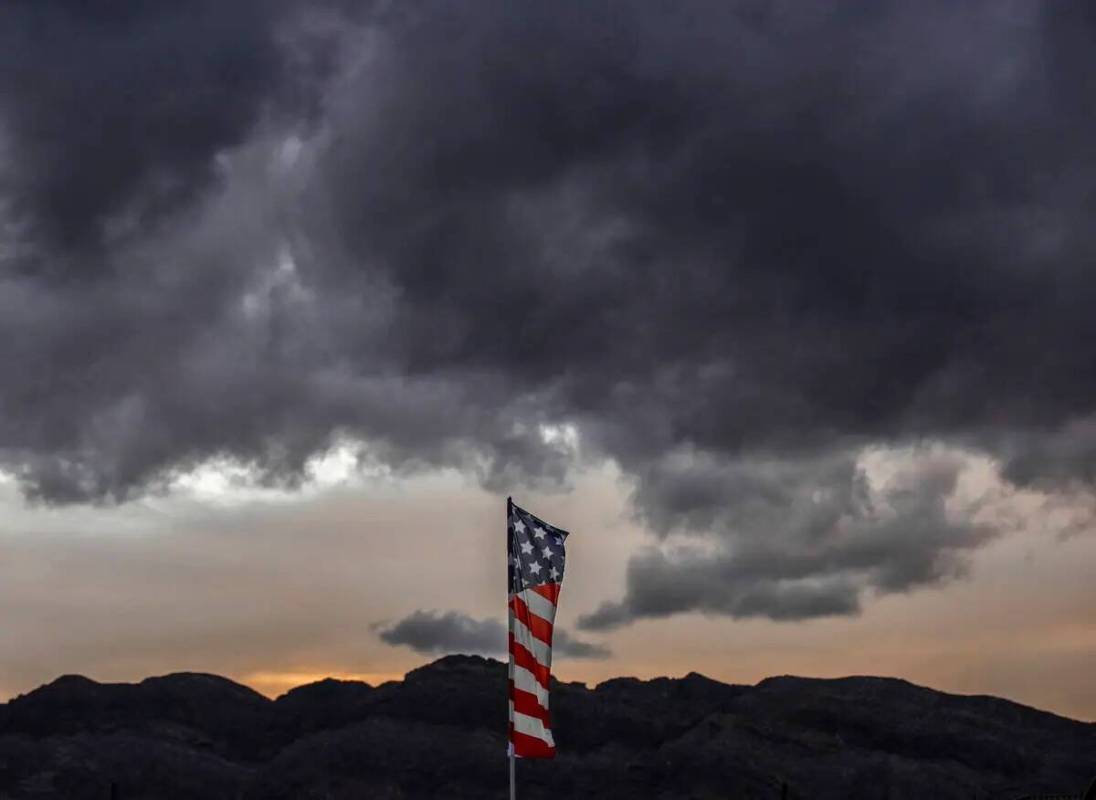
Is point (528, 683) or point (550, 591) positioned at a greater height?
point (550, 591)

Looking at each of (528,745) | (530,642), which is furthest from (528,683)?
(528,745)

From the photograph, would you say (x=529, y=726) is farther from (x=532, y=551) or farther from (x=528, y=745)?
(x=532, y=551)

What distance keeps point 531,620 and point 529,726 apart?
2.16 meters

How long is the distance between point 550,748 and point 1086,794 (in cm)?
1052

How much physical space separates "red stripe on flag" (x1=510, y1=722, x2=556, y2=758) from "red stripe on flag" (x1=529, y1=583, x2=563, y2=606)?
273 centimetres

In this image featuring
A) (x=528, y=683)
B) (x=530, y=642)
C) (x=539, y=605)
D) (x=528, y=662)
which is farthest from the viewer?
(x=539, y=605)

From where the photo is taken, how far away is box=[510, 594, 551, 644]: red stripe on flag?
30.8m

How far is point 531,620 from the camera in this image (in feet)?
102

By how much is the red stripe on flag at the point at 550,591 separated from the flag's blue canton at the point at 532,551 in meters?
0.09

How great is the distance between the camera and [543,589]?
31453mm

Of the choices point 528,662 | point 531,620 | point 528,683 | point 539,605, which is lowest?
point 528,683

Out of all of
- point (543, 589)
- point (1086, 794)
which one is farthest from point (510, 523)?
point (1086, 794)

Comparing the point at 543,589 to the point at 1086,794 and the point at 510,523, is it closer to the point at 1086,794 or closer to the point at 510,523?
the point at 510,523

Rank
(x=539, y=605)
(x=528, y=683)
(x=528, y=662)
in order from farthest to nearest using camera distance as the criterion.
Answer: (x=539, y=605)
(x=528, y=662)
(x=528, y=683)
